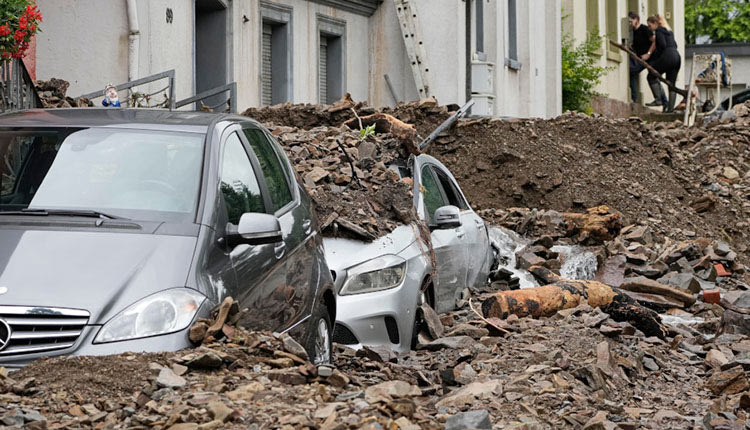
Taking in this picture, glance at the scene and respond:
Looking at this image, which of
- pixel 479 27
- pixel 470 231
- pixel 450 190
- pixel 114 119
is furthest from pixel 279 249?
pixel 479 27

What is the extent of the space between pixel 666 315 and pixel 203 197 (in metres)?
8.37

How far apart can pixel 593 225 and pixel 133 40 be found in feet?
23.6

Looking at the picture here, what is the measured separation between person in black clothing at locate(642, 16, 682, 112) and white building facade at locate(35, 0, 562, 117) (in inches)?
214

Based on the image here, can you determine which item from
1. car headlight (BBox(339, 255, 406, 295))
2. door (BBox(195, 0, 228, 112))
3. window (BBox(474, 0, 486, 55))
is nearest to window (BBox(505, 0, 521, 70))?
window (BBox(474, 0, 486, 55))

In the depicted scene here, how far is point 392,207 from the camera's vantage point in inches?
398

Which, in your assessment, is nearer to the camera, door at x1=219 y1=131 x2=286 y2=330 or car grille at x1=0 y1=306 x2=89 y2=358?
car grille at x1=0 y1=306 x2=89 y2=358

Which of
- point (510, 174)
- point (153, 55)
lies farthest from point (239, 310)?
point (510, 174)

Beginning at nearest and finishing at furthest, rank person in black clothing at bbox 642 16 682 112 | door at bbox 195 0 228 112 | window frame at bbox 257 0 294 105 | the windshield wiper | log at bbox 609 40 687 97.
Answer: the windshield wiper → door at bbox 195 0 228 112 → window frame at bbox 257 0 294 105 → log at bbox 609 40 687 97 → person in black clothing at bbox 642 16 682 112

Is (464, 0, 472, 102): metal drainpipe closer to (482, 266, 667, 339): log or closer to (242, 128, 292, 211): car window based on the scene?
(482, 266, 667, 339): log

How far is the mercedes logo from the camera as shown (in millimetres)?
5207

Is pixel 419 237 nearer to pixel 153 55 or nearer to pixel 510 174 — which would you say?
pixel 153 55

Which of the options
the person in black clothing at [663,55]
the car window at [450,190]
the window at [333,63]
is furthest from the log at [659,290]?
the person in black clothing at [663,55]

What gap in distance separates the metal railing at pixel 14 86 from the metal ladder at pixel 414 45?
47.4ft

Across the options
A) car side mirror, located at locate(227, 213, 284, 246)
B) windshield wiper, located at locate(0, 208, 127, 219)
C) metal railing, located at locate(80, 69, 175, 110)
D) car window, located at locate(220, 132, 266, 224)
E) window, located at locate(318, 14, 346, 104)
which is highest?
window, located at locate(318, 14, 346, 104)
